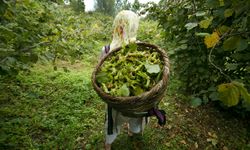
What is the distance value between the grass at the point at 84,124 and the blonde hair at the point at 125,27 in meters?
1.14

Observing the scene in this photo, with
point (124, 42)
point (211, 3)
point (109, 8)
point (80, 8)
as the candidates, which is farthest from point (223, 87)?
point (109, 8)

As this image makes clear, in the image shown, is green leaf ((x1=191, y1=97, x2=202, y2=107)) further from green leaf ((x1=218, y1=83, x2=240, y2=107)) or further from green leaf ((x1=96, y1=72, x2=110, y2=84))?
green leaf ((x1=96, y1=72, x2=110, y2=84))

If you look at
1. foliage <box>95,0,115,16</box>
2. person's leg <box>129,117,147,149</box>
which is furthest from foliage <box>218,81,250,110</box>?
foliage <box>95,0,115,16</box>

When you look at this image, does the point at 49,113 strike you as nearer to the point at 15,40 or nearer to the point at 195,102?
the point at 15,40

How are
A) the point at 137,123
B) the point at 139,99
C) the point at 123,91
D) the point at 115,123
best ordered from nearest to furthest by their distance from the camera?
the point at 139,99 < the point at 123,91 < the point at 115,123 < the point at 137,123

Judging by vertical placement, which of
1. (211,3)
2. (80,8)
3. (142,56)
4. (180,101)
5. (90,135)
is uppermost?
(80,8)

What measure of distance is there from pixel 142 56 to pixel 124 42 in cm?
30

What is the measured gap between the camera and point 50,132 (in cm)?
372

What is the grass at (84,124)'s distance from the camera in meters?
3.55

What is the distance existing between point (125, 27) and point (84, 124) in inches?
69.0

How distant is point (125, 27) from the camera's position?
2.82m

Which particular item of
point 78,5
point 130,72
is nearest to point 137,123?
point 130,72

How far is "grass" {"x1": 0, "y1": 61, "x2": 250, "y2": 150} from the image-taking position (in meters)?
3.55

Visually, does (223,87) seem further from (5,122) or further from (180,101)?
(180,101)
